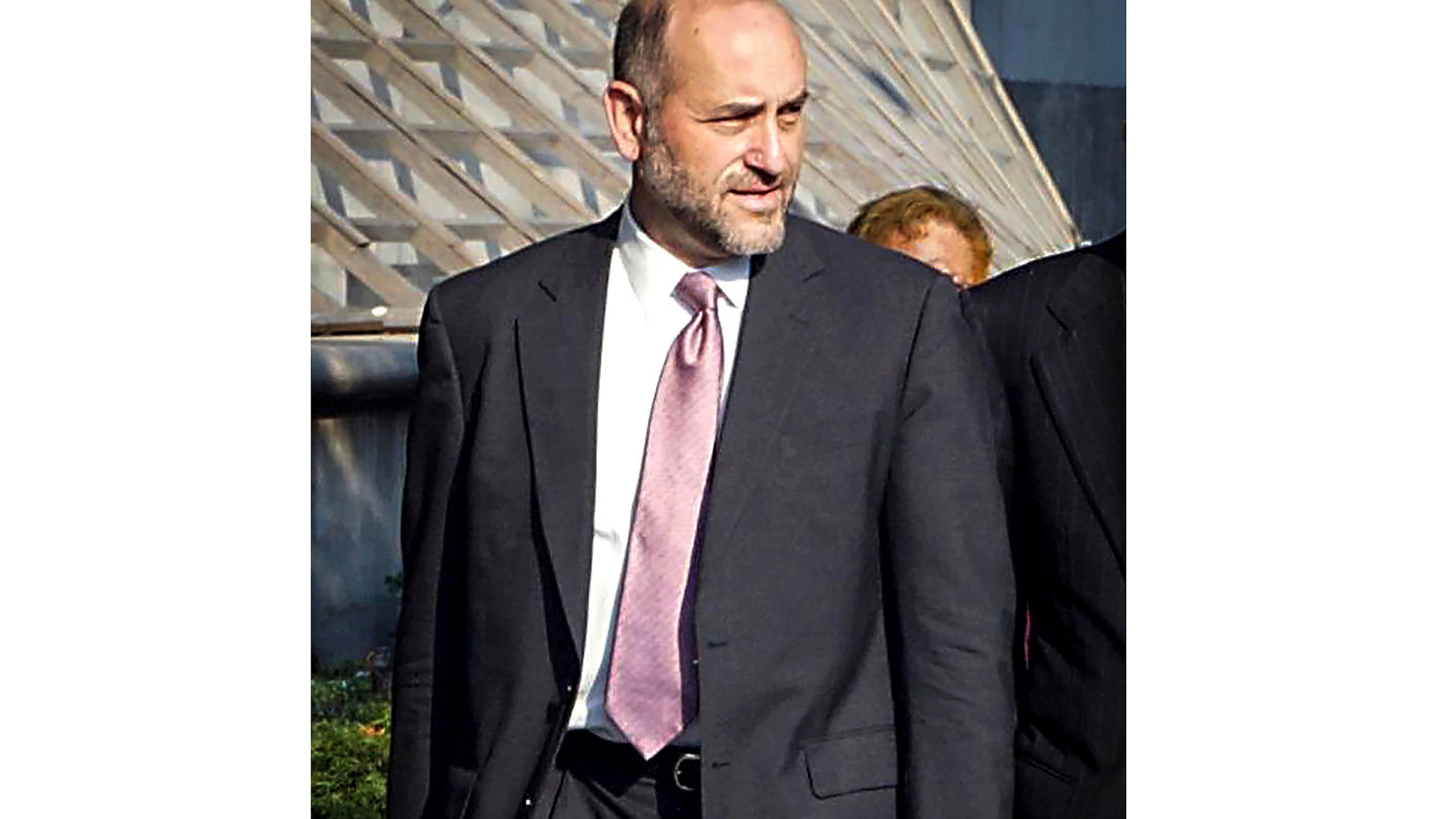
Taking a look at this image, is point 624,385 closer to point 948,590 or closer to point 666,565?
point 666,565

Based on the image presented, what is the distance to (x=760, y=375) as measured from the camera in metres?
4.30

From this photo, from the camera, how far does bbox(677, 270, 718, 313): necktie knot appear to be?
432 centimetres

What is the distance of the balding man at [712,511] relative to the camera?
423 cm

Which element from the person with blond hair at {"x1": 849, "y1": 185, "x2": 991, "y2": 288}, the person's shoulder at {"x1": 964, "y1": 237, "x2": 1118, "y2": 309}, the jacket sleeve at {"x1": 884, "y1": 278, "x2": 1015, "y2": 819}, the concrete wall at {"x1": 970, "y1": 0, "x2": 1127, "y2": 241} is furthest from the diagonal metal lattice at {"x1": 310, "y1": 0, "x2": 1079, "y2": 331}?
the jacket sleeve at {"x1": 884, "y1": 278, "x2": 1015, "y2": 819}

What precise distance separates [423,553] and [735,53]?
0.82 meters

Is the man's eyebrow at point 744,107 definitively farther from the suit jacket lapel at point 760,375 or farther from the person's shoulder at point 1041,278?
the person's shoulder at point 1041,278

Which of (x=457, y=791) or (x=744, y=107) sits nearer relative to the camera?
(x=744, y=107)

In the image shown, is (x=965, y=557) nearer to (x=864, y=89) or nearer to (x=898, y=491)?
(x=898, y=491)

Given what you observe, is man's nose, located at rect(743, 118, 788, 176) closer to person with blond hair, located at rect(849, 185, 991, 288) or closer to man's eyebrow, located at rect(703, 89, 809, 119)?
man's eyebrow, located at rect(703, 89, 809, 119)

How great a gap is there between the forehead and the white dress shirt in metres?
0.22

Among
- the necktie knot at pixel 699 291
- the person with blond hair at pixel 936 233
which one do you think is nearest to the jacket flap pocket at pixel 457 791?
the necktie knot at pixel 699 291

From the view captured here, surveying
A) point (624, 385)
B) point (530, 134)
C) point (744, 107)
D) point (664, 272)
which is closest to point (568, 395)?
point (624, 385)

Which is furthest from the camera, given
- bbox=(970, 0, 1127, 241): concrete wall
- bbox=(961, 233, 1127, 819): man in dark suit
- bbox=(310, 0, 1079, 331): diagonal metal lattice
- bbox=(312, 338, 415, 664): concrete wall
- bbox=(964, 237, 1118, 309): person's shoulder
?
bbox=(310, 0, 1079, 331): diagonal metal lattice
